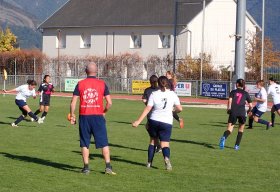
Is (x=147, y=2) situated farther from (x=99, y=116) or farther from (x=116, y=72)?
(x=99, y=116)

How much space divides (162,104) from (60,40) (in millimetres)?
63218

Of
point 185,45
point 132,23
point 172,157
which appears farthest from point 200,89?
point 172,157

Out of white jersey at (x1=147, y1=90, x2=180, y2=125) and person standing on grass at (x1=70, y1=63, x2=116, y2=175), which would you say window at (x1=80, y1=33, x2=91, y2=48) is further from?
person standing on grass at (x1=70, y1=63, x2=116, y2=175)

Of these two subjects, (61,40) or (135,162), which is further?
(61,40)

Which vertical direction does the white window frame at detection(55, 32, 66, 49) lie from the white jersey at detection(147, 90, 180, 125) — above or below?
above

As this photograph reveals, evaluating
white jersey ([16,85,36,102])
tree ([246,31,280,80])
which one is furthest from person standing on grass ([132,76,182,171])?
tree ([246,31,280,80])

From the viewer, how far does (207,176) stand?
13.0m

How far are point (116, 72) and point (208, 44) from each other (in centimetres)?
923

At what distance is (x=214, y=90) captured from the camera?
5006 cm

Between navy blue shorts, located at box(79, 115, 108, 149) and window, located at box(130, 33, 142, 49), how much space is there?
57.2 metres

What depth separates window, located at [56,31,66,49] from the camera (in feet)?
247

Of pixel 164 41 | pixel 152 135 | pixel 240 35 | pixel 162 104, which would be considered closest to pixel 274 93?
pixel 240 35

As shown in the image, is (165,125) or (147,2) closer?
(165,125)

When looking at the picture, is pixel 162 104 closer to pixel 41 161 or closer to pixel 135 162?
pixel 135 162
